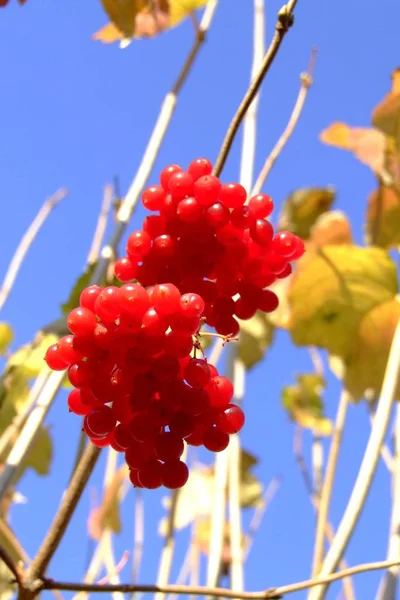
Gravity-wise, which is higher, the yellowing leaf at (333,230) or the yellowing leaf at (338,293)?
the yellowing leaf at (333,230)

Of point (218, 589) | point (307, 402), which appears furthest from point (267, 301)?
point (307, 402)

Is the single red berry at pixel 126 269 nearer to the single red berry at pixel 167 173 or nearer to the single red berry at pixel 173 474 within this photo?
the single red berry at pixel 167 173

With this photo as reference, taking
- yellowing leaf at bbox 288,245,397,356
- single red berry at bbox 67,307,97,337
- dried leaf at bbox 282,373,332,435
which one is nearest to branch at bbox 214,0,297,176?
single red berry at bbox 67,307,97,337

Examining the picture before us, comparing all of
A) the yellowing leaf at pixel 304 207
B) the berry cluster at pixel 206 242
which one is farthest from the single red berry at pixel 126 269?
the yellowing leaf at pixel 304 207

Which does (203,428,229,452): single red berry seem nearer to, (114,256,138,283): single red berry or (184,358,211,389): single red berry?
(184,358,211,389): single red berry

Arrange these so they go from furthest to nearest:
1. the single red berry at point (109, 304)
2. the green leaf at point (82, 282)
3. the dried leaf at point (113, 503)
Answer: the dried leaf at point (113, 503) → the green leaf at point (82, 282) → the single red berry at point (109, 304)

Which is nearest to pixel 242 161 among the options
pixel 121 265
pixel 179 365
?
pixel 121 265
